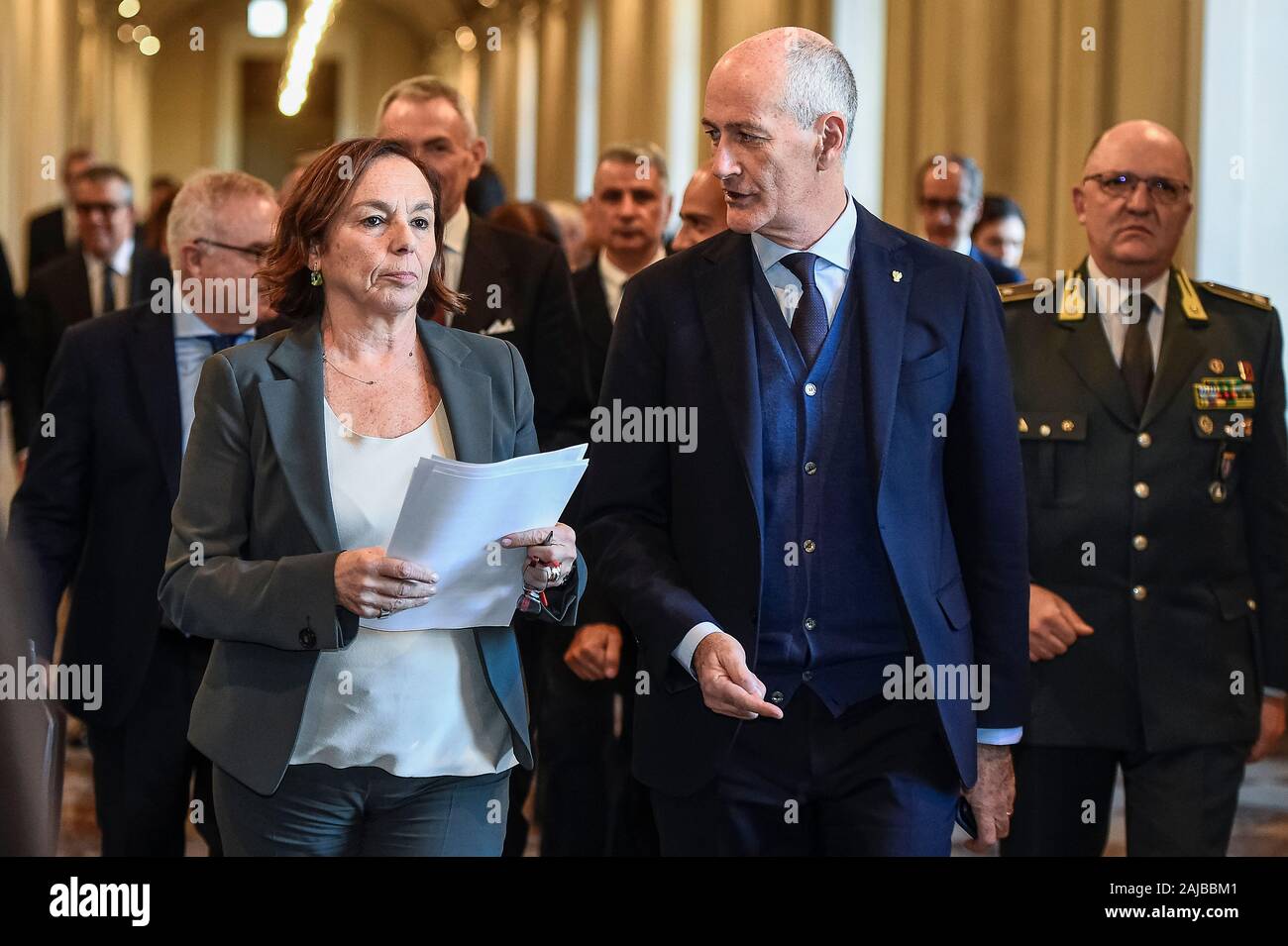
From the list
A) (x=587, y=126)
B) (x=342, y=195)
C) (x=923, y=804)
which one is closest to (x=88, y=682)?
(x=342, y=195)

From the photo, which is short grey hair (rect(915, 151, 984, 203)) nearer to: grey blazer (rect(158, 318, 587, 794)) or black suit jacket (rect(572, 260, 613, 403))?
black suit jacket (rect(572, 260, 613, 403))

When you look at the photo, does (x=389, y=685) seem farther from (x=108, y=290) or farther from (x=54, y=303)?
(x=108, y=290)

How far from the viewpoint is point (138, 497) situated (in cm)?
385

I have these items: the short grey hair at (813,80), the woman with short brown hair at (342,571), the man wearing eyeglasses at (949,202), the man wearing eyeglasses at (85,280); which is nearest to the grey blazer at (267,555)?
the woman with short brown hair at (342,571)

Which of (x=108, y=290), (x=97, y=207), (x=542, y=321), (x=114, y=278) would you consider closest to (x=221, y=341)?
(x=542, y=321)

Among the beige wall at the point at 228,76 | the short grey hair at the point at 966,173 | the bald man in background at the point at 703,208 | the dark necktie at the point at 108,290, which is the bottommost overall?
the bald man in background at the point at 703,208

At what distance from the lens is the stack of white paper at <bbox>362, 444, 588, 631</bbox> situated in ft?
7.84

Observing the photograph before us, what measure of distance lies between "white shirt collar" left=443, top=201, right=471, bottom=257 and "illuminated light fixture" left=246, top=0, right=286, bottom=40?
95.5 feet

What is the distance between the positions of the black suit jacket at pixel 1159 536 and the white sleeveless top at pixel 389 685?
1.63 metres

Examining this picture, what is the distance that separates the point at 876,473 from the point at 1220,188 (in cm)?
480

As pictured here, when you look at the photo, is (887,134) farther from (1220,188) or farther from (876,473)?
(876,473)

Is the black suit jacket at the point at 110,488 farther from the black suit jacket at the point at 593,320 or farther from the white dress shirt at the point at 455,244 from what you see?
the black suit jacket at the point at 593,320

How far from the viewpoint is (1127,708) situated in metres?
3.76

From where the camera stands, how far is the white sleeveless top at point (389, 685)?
2.59 meters
